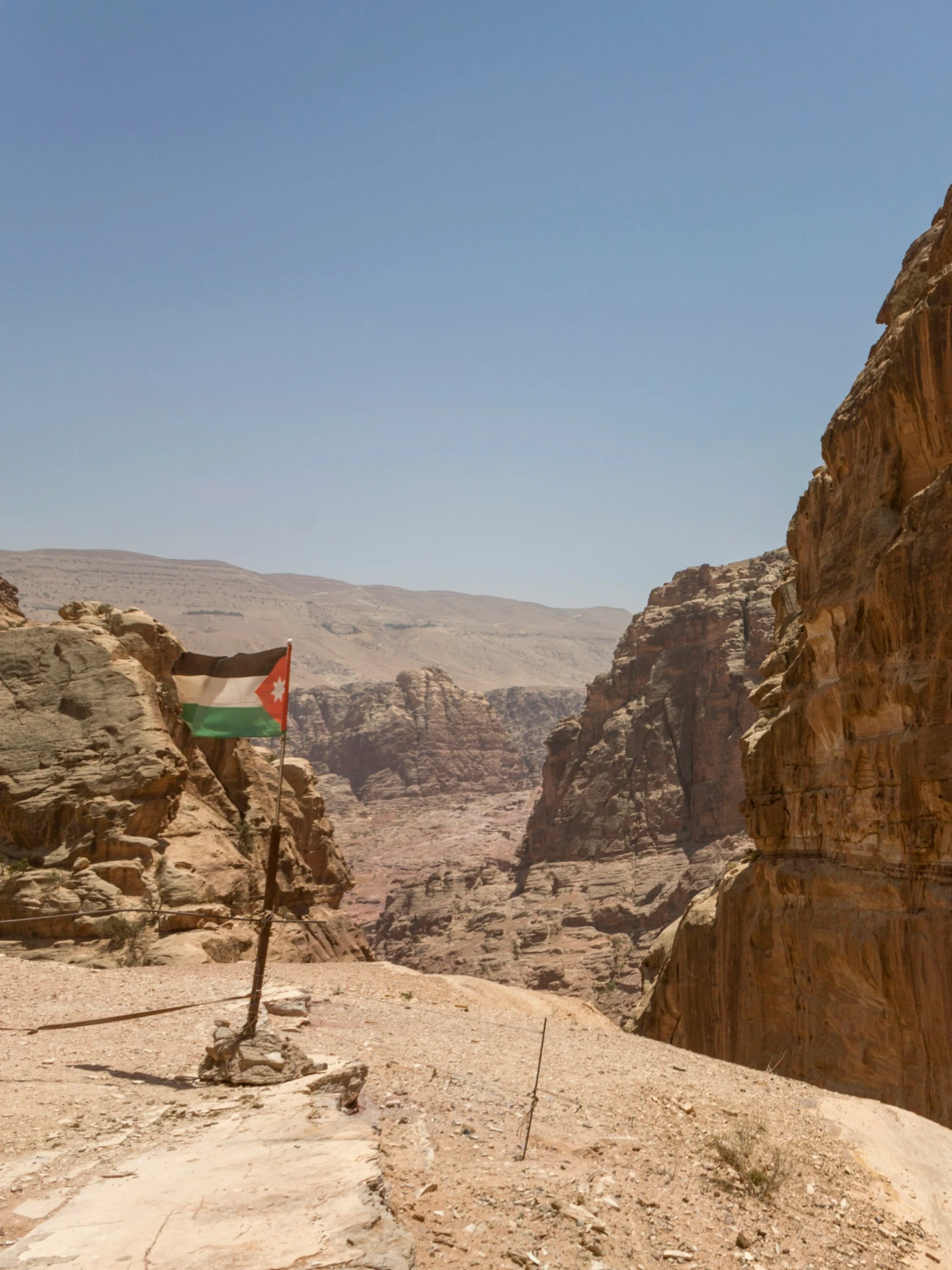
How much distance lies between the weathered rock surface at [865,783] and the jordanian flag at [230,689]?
35.2 ft

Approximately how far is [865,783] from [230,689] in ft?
40.6

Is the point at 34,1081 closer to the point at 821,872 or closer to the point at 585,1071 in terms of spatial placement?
the point at 585,1071

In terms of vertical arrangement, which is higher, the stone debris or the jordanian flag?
the jordanian flag

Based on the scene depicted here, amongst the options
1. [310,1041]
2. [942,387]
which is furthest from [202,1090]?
[942,387]

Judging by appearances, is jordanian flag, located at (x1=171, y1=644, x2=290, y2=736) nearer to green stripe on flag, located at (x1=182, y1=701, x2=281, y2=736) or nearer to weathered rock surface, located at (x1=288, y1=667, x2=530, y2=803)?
green stripe on flag, located at (x1=182, y1=701, x2=281, y2=736)

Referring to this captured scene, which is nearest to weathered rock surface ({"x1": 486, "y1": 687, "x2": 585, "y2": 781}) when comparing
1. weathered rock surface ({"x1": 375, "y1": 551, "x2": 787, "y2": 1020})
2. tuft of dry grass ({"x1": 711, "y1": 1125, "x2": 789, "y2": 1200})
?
weathered rock surface ({"x1": 375, "y1": 551, "x2": 787, "y2": 1020})

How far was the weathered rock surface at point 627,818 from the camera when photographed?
6053cm

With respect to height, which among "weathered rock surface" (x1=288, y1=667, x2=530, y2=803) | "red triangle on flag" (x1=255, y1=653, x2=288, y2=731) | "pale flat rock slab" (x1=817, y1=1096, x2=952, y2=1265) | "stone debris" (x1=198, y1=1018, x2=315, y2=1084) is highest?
"weathered rock surface" (x1=288, y1=667, x2=530, y2=803)

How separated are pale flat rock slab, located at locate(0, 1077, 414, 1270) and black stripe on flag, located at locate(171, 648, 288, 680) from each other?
467cm

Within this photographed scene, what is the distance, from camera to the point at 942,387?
56.0 ft

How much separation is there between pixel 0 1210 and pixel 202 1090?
299 cm

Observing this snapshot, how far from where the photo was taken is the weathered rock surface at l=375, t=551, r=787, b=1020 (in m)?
60.5

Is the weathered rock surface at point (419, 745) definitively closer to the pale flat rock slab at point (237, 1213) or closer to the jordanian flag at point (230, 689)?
the jordanian flag at point (230, 689)

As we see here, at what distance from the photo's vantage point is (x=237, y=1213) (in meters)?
5.83
